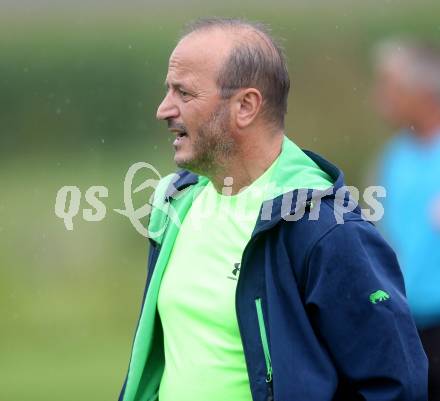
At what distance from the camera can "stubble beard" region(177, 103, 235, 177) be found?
2703 mm

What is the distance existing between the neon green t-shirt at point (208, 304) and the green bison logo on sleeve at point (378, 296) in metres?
0.31

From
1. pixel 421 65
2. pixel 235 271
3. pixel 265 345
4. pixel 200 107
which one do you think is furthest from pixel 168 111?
pixel 421 65

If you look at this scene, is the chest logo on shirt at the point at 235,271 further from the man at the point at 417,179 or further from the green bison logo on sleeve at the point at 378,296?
the man at the point at 417,179

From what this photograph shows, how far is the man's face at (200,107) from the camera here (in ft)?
8.86

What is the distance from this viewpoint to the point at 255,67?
8.91 ft

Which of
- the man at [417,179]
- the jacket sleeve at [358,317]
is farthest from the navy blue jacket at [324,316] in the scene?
the man at [417,179]

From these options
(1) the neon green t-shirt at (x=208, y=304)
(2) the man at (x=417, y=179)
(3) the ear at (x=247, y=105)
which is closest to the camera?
(1) the neon green t-shirt at (x=208, y=304)

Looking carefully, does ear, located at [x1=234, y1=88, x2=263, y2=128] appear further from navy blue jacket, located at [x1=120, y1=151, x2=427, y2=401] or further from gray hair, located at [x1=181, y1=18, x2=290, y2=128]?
navy blue jacket, located at [x1=120, y1=151, x2=427, y2=401]

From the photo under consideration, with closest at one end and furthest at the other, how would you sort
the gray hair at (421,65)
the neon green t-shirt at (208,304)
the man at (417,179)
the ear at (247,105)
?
the neon green t-shirt at (208,304) < the ear at (247,105) < the man at (417,179) < the gray hair at (421,65)

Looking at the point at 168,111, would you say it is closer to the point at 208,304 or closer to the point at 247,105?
the point at 247,105

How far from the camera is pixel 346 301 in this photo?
8.02 feet

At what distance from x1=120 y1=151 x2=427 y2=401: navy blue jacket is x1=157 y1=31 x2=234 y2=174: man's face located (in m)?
0.25

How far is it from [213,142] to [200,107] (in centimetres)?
8

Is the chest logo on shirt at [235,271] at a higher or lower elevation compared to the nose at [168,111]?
lower
